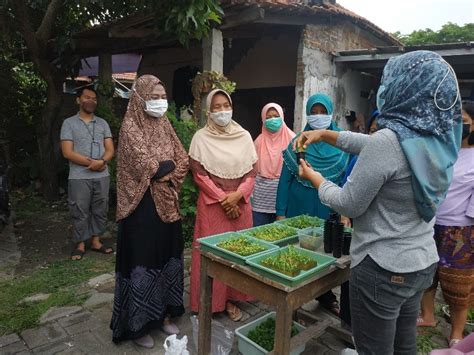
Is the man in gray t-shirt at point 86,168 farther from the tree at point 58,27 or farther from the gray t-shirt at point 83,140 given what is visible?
the tree at point 58,27

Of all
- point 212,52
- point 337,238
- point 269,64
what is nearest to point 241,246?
point 337,238

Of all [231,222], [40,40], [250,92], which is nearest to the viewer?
[231,222]

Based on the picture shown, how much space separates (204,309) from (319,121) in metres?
1.71

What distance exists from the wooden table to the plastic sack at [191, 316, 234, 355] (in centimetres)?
16

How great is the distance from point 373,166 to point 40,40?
6.46 m

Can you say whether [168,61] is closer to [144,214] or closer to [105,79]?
[105,79]

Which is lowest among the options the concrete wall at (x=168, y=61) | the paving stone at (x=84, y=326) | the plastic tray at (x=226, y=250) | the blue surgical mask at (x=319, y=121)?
the paving stone at (x=84, y=326)

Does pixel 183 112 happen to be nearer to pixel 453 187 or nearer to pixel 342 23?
pixel 453 187

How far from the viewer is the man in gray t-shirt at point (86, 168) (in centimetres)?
436

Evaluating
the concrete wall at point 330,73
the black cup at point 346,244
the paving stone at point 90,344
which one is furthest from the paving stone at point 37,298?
the concrete wall at point 330,73

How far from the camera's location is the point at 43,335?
2.81m

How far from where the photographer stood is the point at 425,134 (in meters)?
1.47

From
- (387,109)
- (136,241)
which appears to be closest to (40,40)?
(136,241)

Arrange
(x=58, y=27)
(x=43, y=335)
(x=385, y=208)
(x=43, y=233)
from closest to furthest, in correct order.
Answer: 1. (x=385, y=208)
2. (x=43, y=335)
3. (x=43, y=233)
4. (x=58, y=27)
